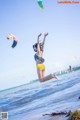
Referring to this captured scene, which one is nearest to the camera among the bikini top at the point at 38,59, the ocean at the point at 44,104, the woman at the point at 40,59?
the woman at the point at 40,59

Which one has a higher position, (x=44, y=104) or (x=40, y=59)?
(x=40, y=59)

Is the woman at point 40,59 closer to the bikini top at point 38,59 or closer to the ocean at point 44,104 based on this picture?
the bikini top at point 38,59

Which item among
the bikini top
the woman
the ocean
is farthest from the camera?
the ocean

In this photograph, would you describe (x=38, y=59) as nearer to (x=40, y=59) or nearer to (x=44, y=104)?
(x=40, y=59)

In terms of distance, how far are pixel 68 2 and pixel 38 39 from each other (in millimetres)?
3737

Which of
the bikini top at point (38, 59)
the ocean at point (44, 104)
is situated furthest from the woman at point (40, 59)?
the ocean at point (44, 104)

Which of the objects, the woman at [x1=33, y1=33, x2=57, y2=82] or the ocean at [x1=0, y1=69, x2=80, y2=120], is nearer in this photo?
the woman at [x1=33, y1=33, x2=57, y2=82]

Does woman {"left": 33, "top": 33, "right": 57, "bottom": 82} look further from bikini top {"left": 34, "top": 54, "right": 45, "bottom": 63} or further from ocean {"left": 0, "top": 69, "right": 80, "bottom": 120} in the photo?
ocean {"left": 0, "top": 69, "right": 80, "bottom": 120}

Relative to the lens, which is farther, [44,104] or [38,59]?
[44,104]

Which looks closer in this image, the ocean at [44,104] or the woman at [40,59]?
the woman at [40,59]

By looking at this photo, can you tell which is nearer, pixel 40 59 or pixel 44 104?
pixel 40 59

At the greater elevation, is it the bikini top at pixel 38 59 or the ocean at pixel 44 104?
the bikini top at pixel 38 59

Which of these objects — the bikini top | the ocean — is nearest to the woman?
the bikini top

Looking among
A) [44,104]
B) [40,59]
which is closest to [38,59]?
[40,59]
